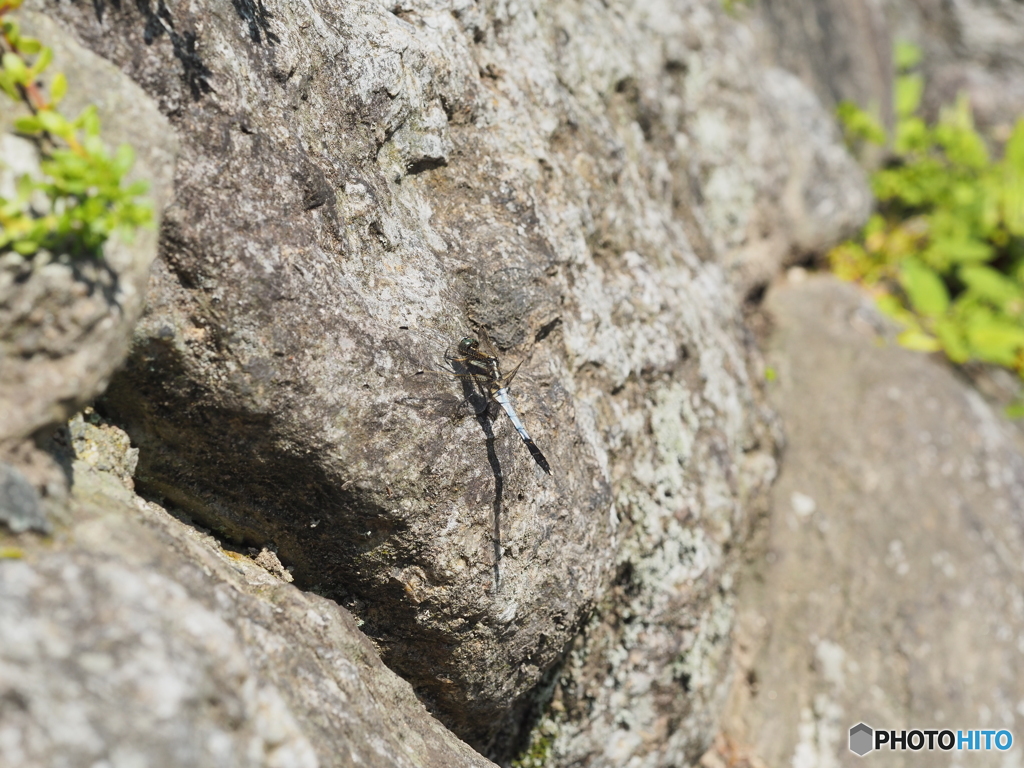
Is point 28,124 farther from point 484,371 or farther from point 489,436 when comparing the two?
point 489,436

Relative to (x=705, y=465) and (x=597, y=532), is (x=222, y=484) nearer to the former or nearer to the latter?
(x=597, y=532)

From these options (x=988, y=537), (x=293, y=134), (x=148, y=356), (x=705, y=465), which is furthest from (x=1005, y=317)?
(x=148, y=356)

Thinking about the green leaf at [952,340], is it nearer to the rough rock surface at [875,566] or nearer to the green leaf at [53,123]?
the rough rock surface at [875,566]

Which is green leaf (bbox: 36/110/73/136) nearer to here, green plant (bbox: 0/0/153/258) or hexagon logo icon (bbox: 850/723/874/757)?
green plant (bbox: 0/0/153/258)

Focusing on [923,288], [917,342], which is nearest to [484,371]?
[917,342]

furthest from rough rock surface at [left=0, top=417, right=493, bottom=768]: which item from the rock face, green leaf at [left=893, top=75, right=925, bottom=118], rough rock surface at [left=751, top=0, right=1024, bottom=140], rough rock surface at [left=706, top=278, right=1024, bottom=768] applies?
green leaf at [left=893, top=75, right=925, bottom=118]

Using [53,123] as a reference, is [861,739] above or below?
below

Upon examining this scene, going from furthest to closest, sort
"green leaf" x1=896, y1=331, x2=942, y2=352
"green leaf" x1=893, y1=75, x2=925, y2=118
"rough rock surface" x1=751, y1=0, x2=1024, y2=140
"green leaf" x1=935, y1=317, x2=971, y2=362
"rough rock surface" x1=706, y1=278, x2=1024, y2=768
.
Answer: "green leaf" x1=893, y1=75, x2=925, y2=118, "rough rock surface" x1=751, y1=0, x2=1024, y2=140, "green leaf" x1=935, y1=317, x2=971, y2=362, "green leaf" x1=896, y1=331, x2=942, y2=352, "rough rock surface" x1=706, y1=278, x2=1024, y2=768
